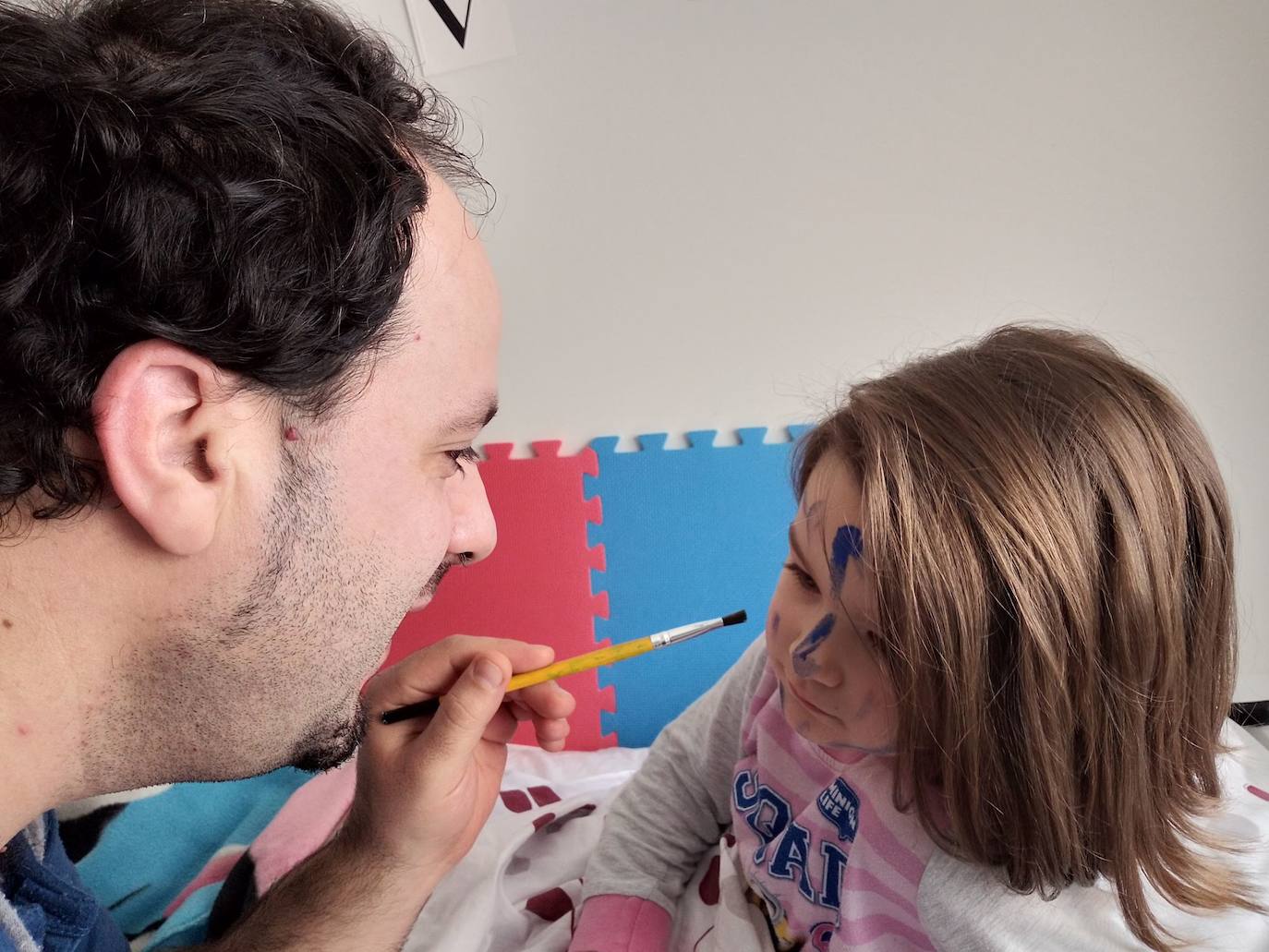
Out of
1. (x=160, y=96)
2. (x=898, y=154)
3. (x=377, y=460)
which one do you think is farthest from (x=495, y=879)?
(x=898, y=154)

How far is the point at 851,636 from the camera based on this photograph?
77 cm

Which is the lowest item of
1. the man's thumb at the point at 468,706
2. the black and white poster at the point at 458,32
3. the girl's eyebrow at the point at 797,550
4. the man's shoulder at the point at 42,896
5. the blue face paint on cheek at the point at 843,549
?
the man's shoulder at the point at 42,896

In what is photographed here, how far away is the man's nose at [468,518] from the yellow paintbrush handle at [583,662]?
12cm

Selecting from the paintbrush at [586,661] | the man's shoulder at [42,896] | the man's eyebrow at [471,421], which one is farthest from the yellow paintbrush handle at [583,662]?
the man's shoulder at [42,896]

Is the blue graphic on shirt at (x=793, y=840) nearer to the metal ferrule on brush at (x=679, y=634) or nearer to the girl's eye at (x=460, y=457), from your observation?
the metal ferrule on brush at (x=679, y=634)

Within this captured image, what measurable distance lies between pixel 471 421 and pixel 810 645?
1.18 feet

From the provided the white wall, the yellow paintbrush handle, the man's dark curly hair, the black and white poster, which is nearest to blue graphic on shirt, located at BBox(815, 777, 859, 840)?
the yellow paintbrush handle

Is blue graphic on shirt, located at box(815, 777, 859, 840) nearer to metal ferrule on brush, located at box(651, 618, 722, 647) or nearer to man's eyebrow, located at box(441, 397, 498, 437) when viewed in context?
metal ferrule on brush, located at box(651, 618, 722, 647)

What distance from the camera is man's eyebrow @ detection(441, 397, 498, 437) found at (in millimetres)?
713

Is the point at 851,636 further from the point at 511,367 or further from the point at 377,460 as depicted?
the point at 511,367

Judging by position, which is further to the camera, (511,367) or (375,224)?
(511,367)

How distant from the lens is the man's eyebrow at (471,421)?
713 mm

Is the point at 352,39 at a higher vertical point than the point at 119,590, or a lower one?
higher

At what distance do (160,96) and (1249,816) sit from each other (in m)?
1.14
